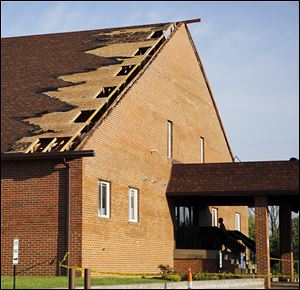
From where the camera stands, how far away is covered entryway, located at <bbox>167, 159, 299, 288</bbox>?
30781 mm

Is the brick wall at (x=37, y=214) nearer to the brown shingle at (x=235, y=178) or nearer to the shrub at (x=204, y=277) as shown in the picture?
the shrub at (x=204, y=277)

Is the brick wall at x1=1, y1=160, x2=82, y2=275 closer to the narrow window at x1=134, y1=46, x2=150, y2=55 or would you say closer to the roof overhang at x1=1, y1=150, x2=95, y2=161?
the roof overhang at x1=1, y1=150, x2=95, y2=161

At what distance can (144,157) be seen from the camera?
3209 centimetres

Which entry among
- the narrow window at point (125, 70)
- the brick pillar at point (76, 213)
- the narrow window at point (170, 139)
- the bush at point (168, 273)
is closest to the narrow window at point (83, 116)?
the brick pillar at point (76, 213)

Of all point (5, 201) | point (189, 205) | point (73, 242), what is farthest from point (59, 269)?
point (189, 205)

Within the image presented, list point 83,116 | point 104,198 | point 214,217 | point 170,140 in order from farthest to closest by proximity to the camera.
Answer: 1. point 214,217
2. point 170,140
3. point 83,116
4. point 104,198

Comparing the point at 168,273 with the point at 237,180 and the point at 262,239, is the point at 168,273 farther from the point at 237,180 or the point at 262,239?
the point at 237,180

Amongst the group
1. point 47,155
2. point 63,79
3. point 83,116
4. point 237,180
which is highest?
point 63,79

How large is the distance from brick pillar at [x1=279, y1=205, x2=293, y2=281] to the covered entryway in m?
1.32

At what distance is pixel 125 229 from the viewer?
29.7 m

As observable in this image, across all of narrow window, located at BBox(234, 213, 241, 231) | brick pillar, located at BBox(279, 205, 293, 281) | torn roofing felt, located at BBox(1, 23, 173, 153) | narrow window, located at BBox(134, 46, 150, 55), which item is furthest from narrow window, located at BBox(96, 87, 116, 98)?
narrow window, located at BBox(234, 213, 241, 231)

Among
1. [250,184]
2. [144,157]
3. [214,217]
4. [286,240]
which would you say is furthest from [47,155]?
[214,217]

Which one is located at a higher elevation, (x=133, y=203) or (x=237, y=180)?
(x=237, y=180)

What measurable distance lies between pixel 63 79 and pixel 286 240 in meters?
14.1
